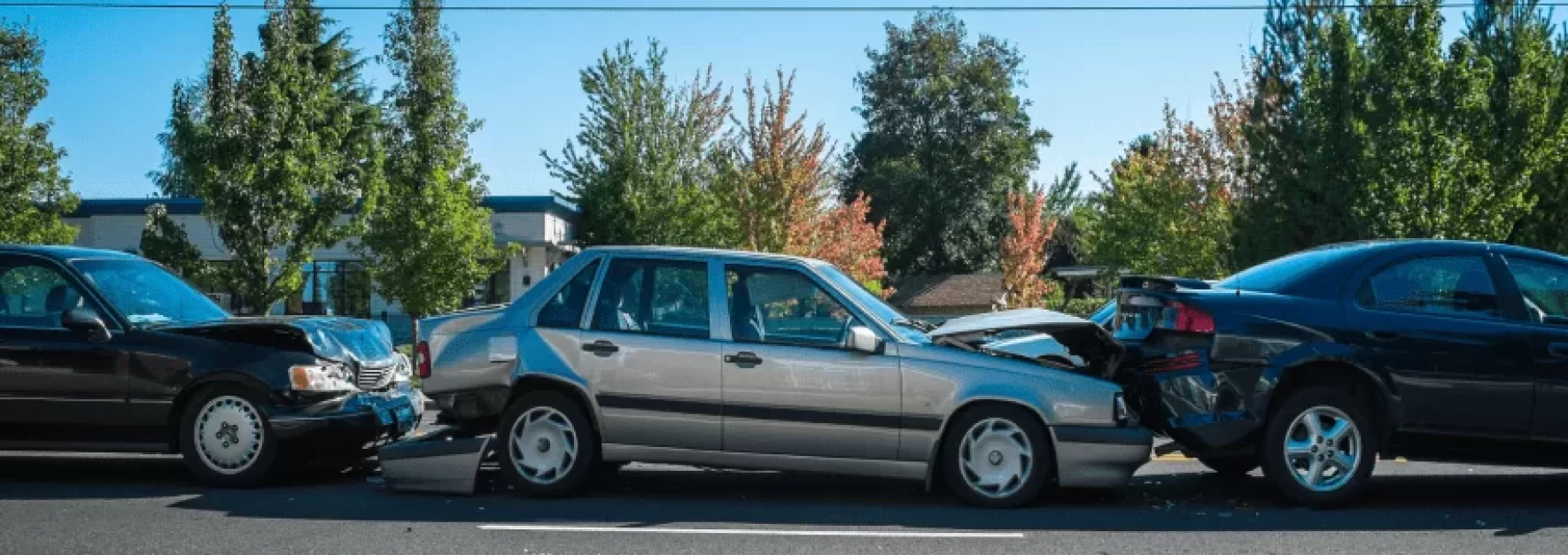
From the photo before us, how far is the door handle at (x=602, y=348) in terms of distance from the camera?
8227 millimetres

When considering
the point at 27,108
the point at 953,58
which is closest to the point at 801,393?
the point at 27,108

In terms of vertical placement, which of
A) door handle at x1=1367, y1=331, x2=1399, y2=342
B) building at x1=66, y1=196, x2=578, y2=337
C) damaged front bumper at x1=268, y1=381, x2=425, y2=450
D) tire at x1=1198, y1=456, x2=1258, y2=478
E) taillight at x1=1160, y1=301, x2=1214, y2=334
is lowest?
tire at x1=1198, y1=456, x2=1258, y2=478

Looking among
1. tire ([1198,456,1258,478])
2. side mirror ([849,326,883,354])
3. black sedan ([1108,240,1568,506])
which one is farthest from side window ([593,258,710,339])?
tire ([1198,456,1258,478])

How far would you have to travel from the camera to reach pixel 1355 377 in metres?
8.07

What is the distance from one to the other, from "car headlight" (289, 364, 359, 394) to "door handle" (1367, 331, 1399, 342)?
21.5 feet

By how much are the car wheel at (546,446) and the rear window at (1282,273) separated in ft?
13.5

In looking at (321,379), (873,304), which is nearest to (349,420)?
(321,379)

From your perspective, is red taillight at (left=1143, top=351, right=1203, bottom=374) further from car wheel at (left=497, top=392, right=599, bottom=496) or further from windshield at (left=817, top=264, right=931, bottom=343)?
car wheel at (left=497, top=392, right=599, bottom=496)

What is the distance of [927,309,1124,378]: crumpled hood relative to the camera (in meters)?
8.07

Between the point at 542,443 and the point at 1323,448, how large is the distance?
4667 millimetres

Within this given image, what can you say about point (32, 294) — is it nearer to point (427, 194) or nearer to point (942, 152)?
point (427, 194)

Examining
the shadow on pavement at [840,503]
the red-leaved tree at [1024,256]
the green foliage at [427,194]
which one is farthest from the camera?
the red-leaved tree at [1024,256]

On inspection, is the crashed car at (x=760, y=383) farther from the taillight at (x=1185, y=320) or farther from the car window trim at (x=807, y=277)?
the taillight at (x=1185, y=320)

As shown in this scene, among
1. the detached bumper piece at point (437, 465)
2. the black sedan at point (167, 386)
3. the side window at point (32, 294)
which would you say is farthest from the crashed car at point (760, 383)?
the side window at point (32, 294)
